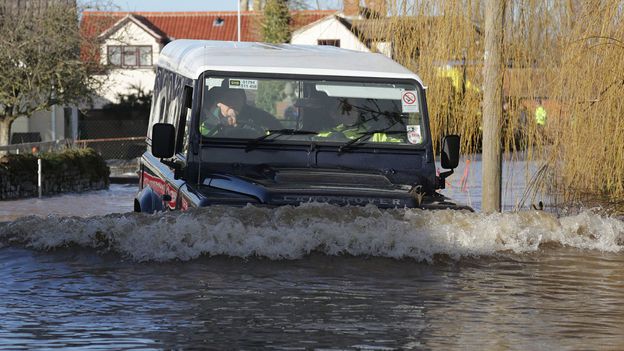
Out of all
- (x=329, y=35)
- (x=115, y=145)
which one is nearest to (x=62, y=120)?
(x=115, y=145)

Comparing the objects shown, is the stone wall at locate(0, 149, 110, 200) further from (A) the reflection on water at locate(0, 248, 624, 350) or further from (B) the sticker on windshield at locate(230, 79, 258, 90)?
(A) the reflection on water at locate(0, 248, 624, 350)

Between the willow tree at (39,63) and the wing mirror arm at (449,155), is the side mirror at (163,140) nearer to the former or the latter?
the wing mirror arm at (449,155)

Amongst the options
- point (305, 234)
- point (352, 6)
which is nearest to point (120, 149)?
point (352, 6)

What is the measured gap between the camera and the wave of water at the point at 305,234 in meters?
9.20

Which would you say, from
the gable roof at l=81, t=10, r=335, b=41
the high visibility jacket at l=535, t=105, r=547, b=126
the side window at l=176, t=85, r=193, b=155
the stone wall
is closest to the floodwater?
the side window at l=176, t=85, r=193, b=155

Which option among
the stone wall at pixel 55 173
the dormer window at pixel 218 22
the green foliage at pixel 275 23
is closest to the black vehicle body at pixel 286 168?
the stone wall at pixel 55 173

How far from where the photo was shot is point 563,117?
42.7 feet

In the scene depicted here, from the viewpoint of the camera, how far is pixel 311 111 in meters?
10.5

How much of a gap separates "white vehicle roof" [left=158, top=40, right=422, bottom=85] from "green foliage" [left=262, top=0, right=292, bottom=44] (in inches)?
1975

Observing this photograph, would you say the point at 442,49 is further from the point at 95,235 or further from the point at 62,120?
the point at 62,120

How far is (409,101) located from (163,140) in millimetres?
1957

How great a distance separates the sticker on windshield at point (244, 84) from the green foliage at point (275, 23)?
5114cm

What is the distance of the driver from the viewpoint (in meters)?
10.4

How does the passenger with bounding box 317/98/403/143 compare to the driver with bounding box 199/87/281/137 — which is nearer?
the driver with bounding box 199/87/281/137
